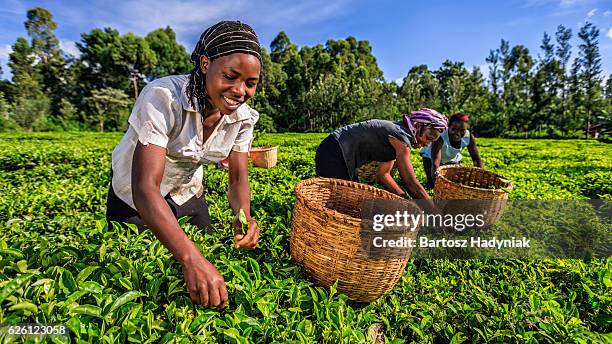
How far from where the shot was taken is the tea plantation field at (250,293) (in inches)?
41.6

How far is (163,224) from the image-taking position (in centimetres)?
119

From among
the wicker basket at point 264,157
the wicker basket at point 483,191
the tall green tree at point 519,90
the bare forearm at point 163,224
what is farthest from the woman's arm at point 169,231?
the tall green tree at point 519,90

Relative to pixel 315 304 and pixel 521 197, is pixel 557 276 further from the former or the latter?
pixel 315 304

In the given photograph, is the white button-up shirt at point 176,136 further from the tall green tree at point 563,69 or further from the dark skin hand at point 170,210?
the tall green tree at point 563,69

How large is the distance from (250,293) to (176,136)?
87 cm

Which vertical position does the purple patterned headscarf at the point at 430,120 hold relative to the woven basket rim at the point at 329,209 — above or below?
above

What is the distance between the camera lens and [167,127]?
1.51 meters

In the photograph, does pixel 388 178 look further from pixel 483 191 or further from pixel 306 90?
pixel 306 90

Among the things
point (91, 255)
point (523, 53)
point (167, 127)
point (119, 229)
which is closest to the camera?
point (91, 255)

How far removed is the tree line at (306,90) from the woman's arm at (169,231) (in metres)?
27.1

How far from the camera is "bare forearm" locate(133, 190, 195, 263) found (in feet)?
3.79

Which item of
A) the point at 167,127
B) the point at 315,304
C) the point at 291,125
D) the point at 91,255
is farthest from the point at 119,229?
the point at 291,125

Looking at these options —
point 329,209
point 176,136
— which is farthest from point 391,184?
point 176,136

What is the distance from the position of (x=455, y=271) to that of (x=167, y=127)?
2681 mm
